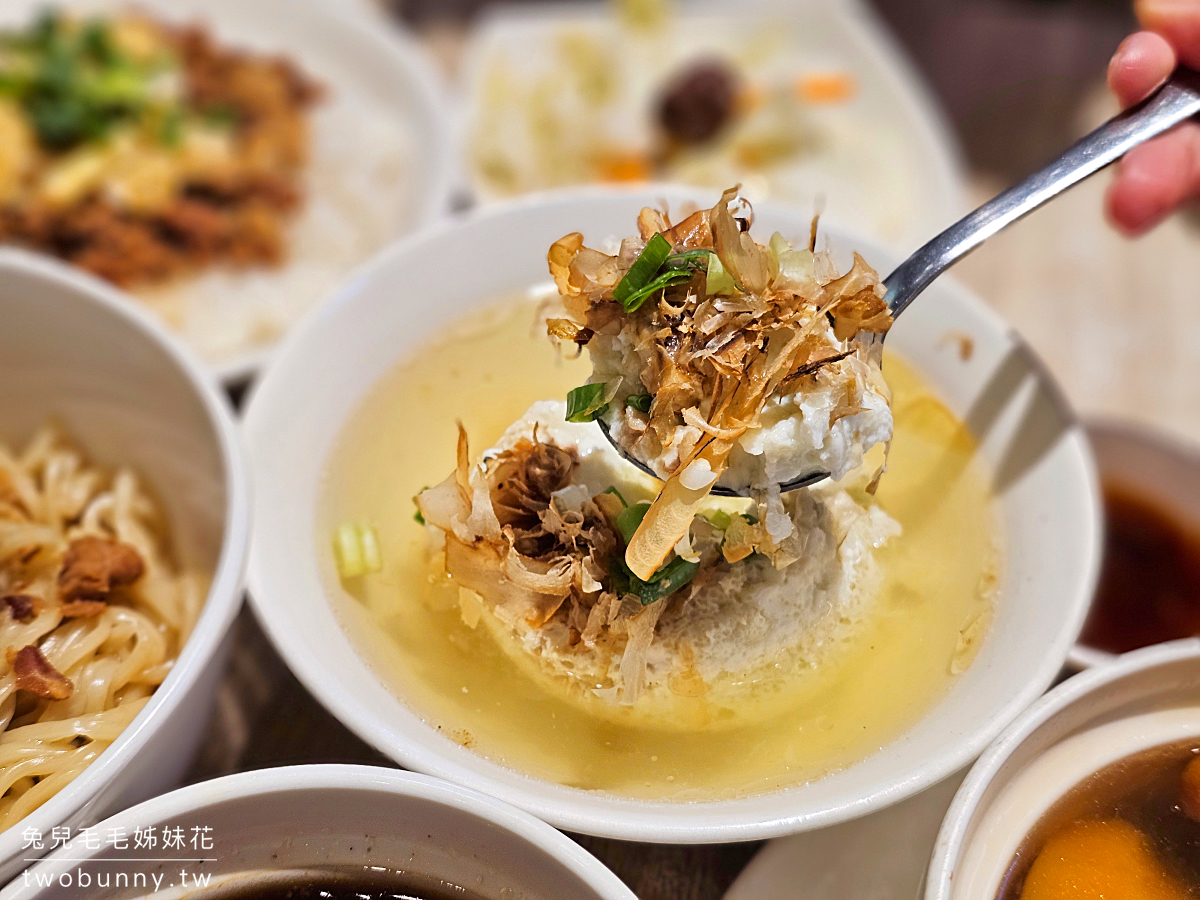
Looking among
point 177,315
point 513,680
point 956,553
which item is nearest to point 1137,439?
point 956,553

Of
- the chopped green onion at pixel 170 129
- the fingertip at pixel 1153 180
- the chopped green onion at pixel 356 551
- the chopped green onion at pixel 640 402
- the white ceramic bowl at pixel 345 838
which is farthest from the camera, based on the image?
the chopped green onion at pixel 170 129

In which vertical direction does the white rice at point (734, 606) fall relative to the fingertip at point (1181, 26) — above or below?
below

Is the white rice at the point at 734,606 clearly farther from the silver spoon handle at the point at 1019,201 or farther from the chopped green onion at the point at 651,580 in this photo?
the silver spoon handle at the point at 1019,201

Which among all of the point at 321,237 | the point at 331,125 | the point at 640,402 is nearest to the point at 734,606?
the point at 640,402

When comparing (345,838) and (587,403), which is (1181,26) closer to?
(587,403)

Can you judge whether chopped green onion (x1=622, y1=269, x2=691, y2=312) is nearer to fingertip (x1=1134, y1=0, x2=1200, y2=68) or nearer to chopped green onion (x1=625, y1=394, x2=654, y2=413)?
chopped green onion (x1=625, y1=394, x2=654, y2=413)

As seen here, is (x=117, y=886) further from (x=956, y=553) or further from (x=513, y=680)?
(x=956, y=553)

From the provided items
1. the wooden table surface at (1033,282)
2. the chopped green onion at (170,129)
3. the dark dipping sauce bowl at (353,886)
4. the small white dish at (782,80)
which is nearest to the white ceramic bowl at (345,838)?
the dark dipping sauce bowl at (353,886)
